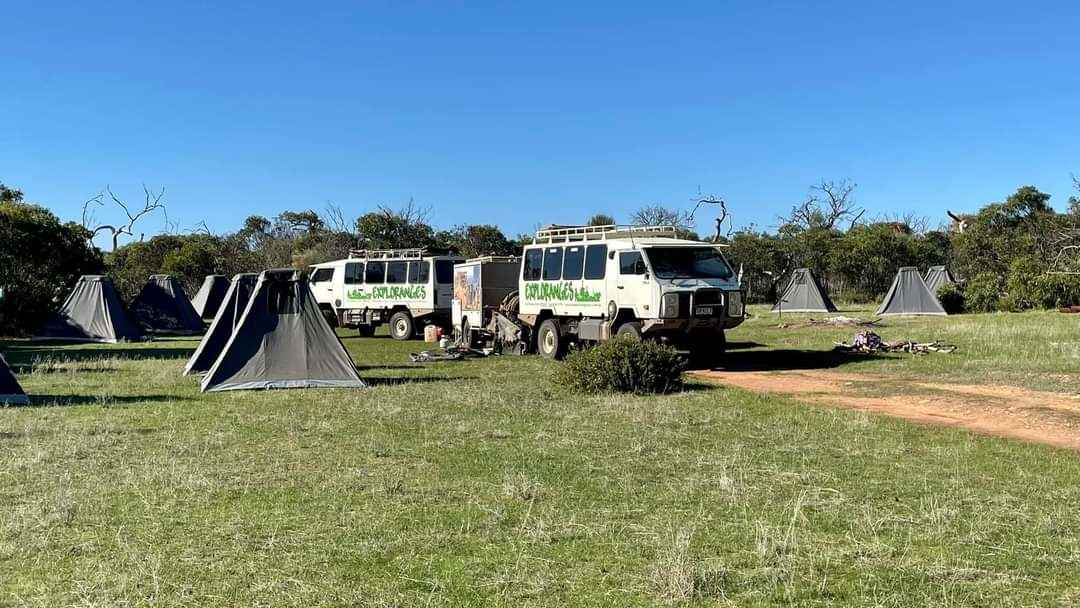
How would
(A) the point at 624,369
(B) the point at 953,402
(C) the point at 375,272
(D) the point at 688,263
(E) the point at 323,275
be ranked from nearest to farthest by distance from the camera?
1. (B) the point at 953,402
2. (A) the point at 624,369
3. (D) the point at 688,263
4. (C) the point at 375,272
5. (E) the point at 323,275

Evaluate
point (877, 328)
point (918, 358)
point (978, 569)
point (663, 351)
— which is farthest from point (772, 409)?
point (877, 328)

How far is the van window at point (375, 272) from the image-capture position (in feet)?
87.2

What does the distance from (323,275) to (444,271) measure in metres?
5.51

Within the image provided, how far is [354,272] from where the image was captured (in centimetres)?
2755

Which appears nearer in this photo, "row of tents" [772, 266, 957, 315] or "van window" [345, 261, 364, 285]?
"van window" [345, 261, 364, 285]

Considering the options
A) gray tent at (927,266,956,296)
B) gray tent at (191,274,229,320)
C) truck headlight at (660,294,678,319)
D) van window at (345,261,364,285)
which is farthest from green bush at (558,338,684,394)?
gray tent at (927,266,956,296)

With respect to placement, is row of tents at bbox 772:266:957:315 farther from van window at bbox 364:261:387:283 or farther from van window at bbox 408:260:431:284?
van window at bbox 364:261:387:283

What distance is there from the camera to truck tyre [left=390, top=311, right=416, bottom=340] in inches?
1028

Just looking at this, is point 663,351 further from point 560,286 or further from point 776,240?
point 776,240

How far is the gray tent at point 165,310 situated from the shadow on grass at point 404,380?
691 inches

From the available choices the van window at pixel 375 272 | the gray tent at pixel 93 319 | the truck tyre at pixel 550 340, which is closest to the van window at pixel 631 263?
the truck tyre at pixel 550 340

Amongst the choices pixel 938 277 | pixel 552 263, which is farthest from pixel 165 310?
pixel 938 277

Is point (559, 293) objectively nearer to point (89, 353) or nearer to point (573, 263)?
point (573, 263)

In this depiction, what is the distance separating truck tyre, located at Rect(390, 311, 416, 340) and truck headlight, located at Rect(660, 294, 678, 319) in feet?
38.0
